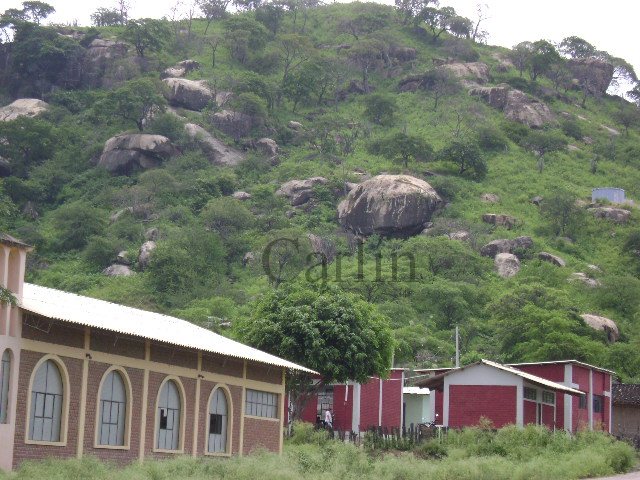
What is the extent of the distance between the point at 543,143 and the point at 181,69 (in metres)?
38.3

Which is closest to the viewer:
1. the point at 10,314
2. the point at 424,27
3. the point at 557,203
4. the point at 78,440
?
the point at 10,314

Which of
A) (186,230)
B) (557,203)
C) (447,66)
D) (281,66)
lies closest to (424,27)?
(447,66)

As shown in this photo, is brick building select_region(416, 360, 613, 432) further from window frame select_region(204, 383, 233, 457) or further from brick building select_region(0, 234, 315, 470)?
window frame select_region(204, 383, 233, 457)

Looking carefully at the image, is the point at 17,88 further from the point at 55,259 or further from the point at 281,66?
the point at 55,259

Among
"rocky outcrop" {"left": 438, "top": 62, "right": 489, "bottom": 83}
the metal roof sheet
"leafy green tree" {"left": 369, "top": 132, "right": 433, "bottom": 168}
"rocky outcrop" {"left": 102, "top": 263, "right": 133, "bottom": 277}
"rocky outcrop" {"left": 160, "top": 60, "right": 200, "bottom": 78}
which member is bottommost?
the metal roof sheet

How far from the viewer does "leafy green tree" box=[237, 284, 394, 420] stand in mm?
38750

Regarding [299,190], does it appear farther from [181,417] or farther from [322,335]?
[181,417]

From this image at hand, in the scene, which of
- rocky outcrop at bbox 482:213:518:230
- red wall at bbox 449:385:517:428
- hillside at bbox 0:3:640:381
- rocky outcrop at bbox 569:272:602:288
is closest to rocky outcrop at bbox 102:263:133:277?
hillside at bbox 0:3:640:381

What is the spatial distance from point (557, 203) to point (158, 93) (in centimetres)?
3847

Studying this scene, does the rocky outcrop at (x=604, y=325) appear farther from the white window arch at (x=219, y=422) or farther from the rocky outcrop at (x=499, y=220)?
the white window arch at (x=219, y=422)

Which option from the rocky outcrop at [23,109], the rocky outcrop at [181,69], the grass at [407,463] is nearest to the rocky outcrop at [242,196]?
the rocky outcrop at [23,109]

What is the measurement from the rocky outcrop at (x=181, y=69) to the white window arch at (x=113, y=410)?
3480 inches

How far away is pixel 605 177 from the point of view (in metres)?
102

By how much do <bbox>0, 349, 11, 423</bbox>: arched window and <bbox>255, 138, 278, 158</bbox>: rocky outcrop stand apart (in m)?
77.9
